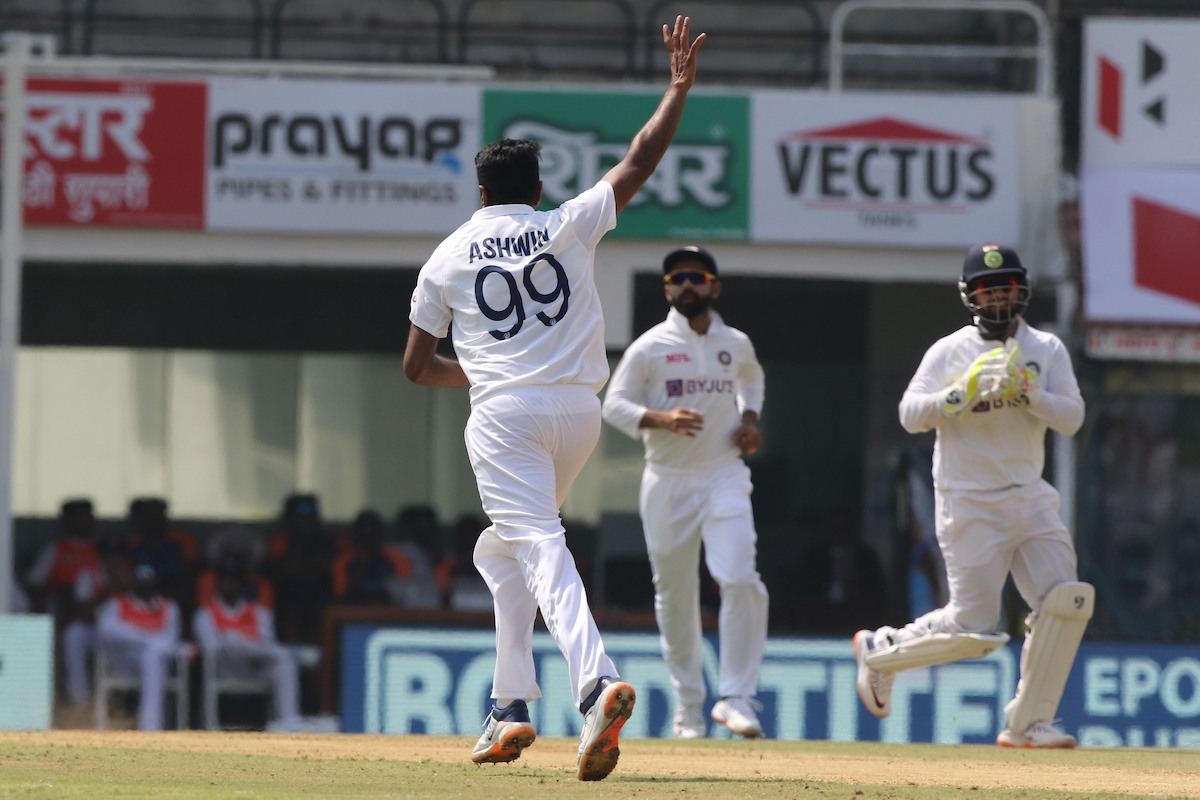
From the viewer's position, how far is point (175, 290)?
1612 centimetres

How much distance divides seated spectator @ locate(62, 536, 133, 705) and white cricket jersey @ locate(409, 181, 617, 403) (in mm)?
7732

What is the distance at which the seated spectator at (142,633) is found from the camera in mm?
11648

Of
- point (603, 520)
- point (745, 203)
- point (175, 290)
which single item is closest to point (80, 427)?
point (175, 290)

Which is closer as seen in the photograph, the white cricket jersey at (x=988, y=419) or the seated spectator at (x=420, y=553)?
the white cricket jersey at (x=988, y=419)

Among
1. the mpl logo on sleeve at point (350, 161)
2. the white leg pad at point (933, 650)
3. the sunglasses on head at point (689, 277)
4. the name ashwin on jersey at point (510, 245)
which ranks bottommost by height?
the white leg pad at point (933, 650)

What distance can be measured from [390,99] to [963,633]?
7178 mm

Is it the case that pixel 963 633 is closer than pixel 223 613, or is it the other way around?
pixel 963 633

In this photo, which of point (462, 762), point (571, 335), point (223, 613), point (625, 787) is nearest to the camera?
point (625, 787)

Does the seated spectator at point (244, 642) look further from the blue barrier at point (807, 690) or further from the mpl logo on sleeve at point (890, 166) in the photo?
the mpl logo on sleeve at point (890, 166)

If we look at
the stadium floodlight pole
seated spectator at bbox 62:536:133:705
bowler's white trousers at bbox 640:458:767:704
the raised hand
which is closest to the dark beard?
bowler's white trousers at bbox 640:458:767:704

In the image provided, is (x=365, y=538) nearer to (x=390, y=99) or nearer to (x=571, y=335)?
(x=390, y=99)

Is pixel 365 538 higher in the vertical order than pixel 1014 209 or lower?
lower

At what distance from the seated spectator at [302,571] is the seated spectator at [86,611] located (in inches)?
44.7

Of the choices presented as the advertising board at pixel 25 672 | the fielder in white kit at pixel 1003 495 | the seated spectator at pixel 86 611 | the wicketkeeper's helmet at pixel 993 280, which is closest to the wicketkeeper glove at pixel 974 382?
the fielder in white kit at pixel 1003 495
